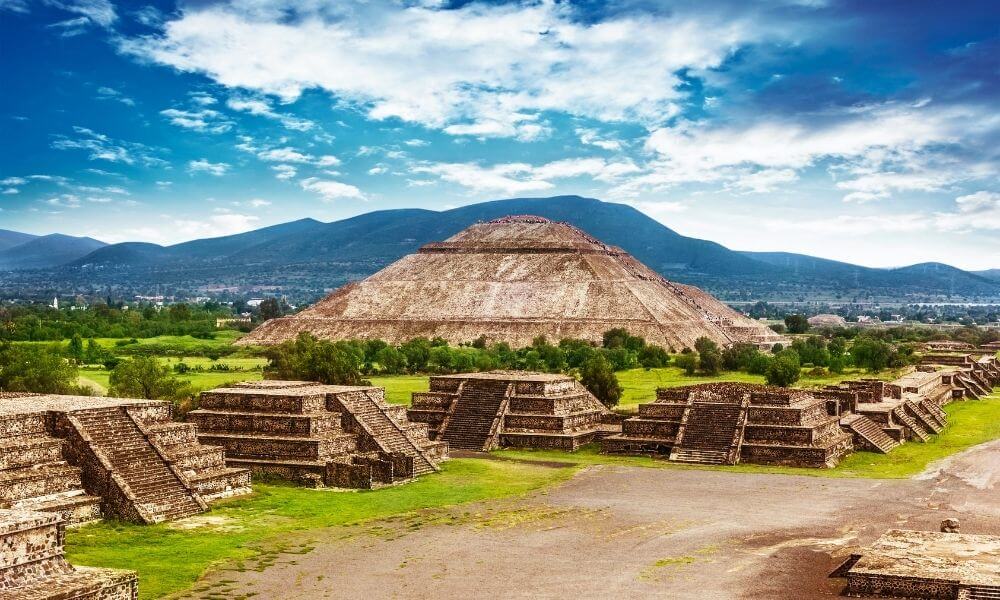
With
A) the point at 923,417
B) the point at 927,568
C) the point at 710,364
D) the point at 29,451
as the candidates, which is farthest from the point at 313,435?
the point at 710,364

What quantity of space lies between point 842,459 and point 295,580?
29874mm

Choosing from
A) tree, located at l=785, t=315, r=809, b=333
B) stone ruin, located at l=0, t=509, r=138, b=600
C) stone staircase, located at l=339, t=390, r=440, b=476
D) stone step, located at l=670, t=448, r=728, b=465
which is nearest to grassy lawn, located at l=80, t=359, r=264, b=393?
stone staircase, located at l=339, t=390, r=440, b=476

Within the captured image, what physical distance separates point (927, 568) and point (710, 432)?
23.2 m

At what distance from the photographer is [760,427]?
1829 inches

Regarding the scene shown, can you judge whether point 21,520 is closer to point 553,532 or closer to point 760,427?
point 553,532

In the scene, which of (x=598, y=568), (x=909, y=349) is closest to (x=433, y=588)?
(x=598, y=568)

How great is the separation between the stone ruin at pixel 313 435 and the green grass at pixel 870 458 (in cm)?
669

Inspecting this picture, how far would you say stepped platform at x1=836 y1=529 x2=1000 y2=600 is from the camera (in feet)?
75.2

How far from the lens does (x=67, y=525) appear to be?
96.1ft

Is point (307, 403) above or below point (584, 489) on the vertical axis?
above

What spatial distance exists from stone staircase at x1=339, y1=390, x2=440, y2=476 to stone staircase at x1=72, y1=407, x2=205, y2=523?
10092 mm

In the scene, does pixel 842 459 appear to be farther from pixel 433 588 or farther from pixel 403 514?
pixel 433 588

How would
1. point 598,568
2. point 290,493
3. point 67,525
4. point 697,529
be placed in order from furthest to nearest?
point 290,493 → point 697,529 → point 67,525 → point 598,568

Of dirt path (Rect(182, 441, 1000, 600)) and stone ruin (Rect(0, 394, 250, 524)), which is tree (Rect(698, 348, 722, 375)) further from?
stone ruin (Rect(0, 394, 250, 524))
